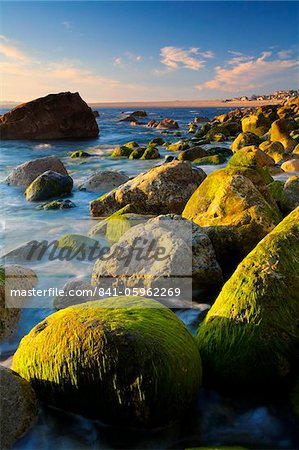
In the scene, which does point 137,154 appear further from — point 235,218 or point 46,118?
point 46,118

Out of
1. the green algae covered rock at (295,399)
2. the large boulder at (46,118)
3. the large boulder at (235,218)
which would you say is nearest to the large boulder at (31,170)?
the large boulder at (235,218)

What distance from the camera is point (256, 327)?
3.30 meters

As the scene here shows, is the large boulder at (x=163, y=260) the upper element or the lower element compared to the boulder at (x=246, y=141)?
lower

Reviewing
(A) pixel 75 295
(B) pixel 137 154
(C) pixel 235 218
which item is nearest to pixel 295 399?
(A) pixel 75 295

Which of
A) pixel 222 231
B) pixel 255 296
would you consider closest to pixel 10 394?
pixel 255 296

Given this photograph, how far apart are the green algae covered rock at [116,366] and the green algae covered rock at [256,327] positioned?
277 millimetres

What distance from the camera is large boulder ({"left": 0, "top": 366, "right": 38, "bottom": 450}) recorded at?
9.59 ft

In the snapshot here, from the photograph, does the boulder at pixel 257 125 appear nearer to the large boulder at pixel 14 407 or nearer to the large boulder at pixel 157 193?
the large boulder at pixel 157 193

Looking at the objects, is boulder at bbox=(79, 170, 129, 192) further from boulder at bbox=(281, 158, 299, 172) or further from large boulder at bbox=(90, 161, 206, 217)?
boulder at bbox=(281, 158, 299, 172)

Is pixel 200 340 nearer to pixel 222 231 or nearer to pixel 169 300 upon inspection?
pixel 169 300

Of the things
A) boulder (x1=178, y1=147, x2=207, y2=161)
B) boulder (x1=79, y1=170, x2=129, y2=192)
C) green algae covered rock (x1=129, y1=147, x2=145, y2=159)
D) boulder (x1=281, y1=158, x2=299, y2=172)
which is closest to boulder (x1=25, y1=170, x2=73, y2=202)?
boulder (x1=79, y1=170, x2=129, y2=192)

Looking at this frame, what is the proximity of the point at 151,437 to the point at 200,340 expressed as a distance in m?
0.88

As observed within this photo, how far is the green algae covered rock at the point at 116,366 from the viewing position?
2865 millimetres

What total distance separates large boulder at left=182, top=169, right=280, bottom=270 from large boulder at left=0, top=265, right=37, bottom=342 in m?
2.43
